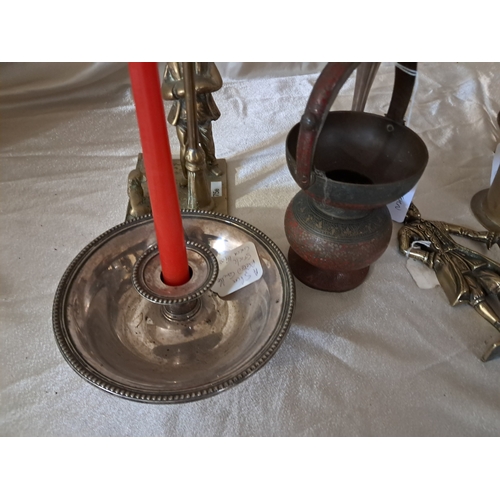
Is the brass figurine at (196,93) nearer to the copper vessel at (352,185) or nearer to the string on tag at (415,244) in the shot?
the copper vessel at (352,185)

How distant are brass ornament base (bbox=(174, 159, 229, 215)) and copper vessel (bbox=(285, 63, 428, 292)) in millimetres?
175

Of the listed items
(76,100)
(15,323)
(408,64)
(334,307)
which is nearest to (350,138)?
(408,64)

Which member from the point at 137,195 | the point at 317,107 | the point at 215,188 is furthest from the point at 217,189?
the point at 317,107

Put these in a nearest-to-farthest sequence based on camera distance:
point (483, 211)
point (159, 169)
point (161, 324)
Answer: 1. point (159, 169)
2. point (161, 324)
3. point (483, 211)

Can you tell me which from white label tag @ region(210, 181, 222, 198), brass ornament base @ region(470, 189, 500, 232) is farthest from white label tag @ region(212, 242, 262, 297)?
brass ornament base @ region(470, 189, 500, 232)

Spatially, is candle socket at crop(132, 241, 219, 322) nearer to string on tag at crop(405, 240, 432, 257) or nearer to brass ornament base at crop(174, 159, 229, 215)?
brass ornament base at crop(174, 159, 229, 215)

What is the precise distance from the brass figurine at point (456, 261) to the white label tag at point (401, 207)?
0.01 meters

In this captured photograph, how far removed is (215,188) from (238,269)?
9.8 inches

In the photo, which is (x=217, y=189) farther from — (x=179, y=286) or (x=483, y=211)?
(x=483, y=211)

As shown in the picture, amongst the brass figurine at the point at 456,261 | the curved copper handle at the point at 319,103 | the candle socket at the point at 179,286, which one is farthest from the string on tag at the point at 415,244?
the candle socket at the point at 179,286

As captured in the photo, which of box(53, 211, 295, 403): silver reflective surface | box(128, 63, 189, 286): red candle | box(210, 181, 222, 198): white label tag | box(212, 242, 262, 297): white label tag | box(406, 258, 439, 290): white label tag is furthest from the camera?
box(210, 181, 222, 198): white label tag

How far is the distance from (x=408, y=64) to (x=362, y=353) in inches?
13.5

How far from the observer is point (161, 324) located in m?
0.50

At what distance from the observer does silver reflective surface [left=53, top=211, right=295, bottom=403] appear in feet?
1.33
